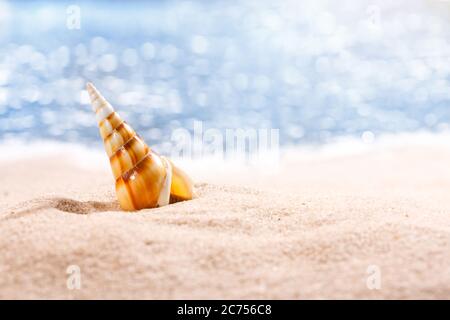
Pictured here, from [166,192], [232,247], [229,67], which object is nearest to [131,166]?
[166,192]

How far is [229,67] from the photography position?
10.5 meters

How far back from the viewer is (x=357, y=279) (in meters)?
1.98

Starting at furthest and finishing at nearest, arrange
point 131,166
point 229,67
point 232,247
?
point 229,67 → point 131,166 → point 232,247

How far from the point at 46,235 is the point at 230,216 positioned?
734mm

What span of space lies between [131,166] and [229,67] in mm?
7941

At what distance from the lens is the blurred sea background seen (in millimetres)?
8055

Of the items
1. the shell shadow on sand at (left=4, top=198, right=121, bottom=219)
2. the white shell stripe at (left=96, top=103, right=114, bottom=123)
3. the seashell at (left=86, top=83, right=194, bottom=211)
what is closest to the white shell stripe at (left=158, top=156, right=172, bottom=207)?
the seashell at (left=86, top=83, right=194, bottom=211)

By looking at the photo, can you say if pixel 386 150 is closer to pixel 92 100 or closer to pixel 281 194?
pixel 281 194

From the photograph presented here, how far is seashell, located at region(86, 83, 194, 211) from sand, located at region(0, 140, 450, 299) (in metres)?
0.09

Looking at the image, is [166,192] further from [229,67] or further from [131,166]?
[229,67]

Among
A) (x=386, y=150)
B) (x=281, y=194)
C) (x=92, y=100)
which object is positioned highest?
(x=386, y=150)

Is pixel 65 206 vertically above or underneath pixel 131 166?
underneath

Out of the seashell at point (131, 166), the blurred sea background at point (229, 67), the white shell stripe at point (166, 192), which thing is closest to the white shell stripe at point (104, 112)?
the seashell at point (131, 166)

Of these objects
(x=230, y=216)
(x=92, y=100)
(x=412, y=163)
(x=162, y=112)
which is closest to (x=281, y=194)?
(x=230, y=216)
